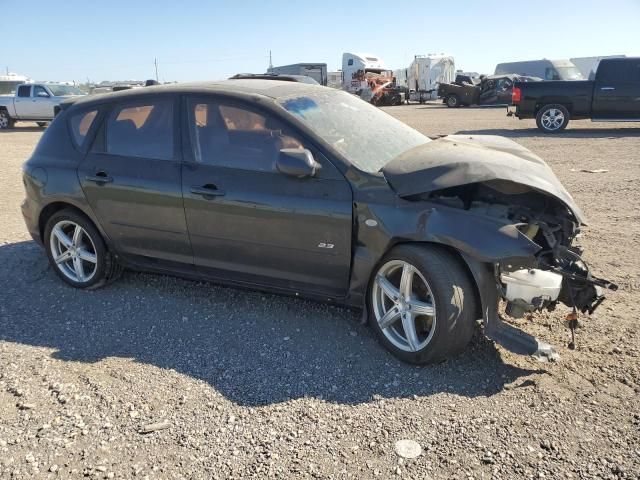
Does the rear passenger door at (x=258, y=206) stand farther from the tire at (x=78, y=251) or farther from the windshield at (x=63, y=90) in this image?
the windshield at (x=63, y=90)

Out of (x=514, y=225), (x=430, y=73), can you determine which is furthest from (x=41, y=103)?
(x=430, y=73)

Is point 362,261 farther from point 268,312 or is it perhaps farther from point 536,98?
point 536,98

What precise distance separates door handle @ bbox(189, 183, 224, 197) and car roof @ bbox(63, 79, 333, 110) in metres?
0.73

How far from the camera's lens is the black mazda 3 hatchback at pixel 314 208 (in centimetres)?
326

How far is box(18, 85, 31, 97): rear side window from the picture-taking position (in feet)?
67.8

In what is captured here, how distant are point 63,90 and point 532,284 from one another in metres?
22.3

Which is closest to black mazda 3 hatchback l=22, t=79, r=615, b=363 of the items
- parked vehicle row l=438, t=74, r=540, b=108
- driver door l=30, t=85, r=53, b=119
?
driver door l=30, t=85, r=53, b=119

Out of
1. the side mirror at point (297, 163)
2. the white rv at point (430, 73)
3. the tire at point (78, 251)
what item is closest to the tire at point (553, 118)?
the side mirror at point (297, 163)

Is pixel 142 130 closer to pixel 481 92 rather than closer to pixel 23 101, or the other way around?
pixel 23 101

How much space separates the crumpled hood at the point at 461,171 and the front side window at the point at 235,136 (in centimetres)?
76

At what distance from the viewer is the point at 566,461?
8.47 feet

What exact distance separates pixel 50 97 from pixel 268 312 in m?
20.0

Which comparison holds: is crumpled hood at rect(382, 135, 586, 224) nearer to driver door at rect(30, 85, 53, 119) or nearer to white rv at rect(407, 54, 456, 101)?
driver door at rect(30, 85, 53, 119)

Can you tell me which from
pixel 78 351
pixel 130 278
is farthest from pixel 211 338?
pixel 130 278
